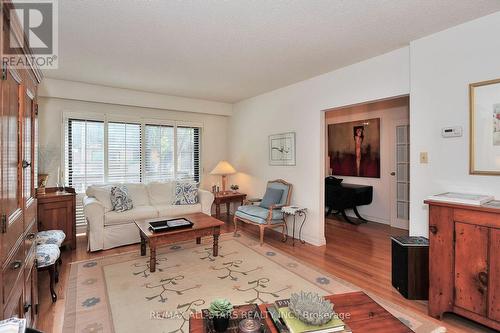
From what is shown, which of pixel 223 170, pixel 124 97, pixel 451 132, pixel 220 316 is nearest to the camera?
pixel 220 316

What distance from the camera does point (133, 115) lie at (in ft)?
16.5

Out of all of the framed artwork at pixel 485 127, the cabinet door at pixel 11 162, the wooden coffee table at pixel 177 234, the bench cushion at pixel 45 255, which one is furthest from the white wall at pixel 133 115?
the framed artwork at pixel 485 127

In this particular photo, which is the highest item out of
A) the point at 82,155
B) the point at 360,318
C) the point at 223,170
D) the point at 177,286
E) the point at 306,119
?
the point at 306,119

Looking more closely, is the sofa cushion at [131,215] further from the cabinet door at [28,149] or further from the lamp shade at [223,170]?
the cabinet door at [28,149]

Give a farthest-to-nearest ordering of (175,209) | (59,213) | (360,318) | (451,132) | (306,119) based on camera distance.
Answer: (175,209), (306,119), (59,213), (451,132), (360,318)

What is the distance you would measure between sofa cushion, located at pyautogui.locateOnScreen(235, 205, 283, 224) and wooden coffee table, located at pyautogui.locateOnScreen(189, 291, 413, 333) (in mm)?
2378

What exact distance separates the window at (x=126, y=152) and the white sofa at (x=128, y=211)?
18.0 inches

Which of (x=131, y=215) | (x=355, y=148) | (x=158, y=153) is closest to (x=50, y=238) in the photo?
(x=131, y=215)

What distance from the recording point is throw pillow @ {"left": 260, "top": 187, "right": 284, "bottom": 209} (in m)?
4.41

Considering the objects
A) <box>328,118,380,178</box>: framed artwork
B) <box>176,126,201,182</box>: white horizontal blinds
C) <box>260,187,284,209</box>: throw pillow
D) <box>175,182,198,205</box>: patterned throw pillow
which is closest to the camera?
<box>260,187,284,209</box>: throw pillow

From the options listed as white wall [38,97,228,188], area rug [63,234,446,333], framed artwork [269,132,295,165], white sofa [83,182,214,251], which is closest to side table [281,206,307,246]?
area rug [63,234,446,333]

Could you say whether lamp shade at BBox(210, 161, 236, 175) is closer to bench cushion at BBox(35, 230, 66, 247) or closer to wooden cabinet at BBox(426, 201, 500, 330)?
bench cushion at BBox(35, 230, 66, 247)

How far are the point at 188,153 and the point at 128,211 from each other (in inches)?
79.3

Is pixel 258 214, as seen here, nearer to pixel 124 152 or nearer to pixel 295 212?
pixel 295 212
